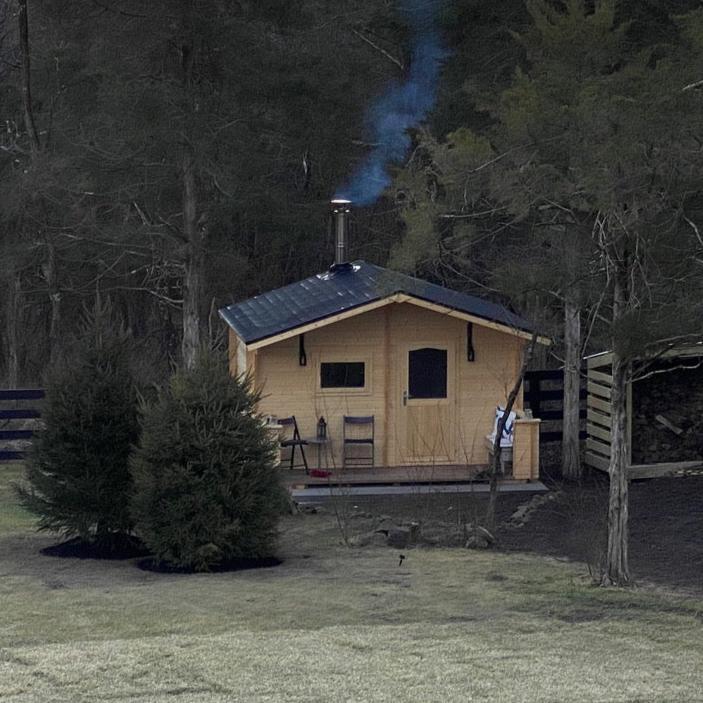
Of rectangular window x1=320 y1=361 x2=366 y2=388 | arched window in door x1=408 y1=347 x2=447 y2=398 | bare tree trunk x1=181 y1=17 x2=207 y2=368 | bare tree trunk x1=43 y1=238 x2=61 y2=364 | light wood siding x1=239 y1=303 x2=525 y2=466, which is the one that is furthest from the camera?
bare tree trunk x1=43 y1=238 x2=61 y2=364

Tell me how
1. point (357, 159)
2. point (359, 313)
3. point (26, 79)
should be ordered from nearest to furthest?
point (359, 313) < point (357, 159) < point (26, 79)

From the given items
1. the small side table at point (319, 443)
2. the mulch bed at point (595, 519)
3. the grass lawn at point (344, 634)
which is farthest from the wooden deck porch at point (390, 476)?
the grass lawn at point (344, 634)

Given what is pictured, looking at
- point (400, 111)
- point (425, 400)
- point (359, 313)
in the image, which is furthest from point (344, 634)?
point (400, 111)

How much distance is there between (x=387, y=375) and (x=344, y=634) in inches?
377

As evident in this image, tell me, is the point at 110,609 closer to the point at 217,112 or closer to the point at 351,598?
the point at 351,598

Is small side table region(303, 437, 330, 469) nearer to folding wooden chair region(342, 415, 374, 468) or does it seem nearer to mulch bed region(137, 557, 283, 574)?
folding wooden chair region(342, 415, 374, 468)

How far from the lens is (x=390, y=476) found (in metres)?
17.5

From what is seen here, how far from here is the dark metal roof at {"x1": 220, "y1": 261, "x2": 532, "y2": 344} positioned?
17078mm

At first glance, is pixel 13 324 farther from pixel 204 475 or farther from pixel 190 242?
pixel 204 475

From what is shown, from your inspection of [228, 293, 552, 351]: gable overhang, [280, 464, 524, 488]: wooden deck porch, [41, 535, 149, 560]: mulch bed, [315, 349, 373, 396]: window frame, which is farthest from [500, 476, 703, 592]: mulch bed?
[41, 535, 149, 560]: mulch bed

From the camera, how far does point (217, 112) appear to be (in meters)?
21.3

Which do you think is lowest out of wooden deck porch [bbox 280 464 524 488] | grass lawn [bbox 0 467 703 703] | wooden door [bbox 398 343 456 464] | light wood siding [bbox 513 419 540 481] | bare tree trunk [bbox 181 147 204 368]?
grass lawn [bbox 0 467 703 703]

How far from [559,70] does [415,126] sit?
10.0 m

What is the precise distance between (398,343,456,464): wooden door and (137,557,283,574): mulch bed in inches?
237
